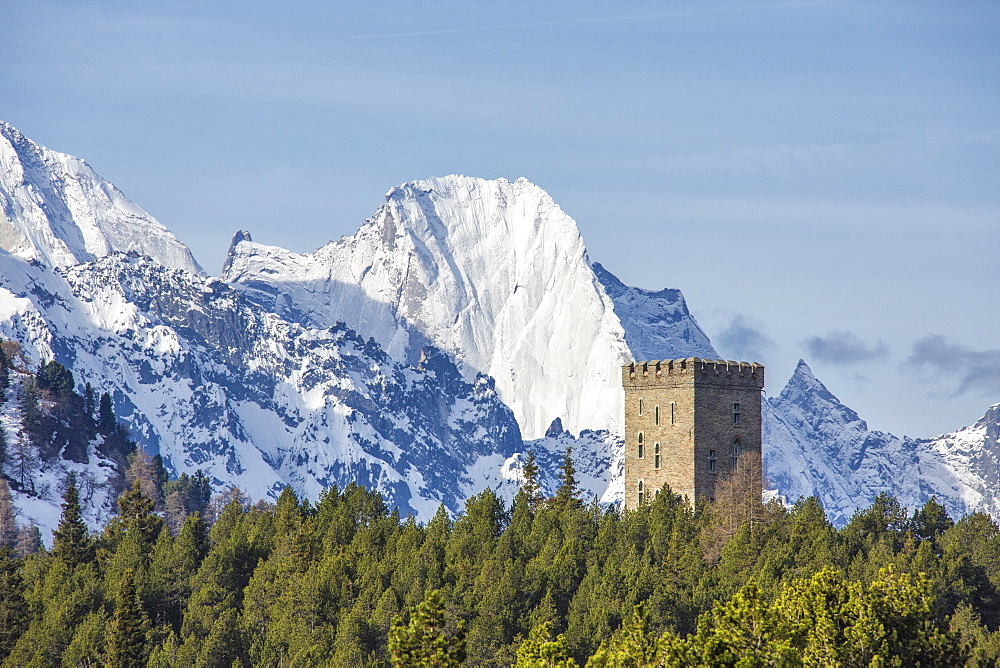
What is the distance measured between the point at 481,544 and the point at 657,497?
14.5m

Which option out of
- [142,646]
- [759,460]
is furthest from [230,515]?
[759,460]

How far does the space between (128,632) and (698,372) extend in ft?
158

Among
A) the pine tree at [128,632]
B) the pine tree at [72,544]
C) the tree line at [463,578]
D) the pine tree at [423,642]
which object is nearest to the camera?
the pine tree at [423,642]

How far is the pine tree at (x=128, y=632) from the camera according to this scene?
112 m

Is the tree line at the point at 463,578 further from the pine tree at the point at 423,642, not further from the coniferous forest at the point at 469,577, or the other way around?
the pine tree at the point at 423,642

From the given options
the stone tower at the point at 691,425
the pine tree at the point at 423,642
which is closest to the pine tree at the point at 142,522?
the stone tower at the point at 691,425

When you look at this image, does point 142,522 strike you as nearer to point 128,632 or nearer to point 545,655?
point 128,632

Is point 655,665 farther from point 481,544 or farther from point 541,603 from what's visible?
point 481,544

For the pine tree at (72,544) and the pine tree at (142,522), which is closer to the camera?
the pine tree at (72,544)

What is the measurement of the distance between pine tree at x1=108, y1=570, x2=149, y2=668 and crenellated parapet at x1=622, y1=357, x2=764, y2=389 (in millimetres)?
43673

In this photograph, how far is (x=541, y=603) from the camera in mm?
109875

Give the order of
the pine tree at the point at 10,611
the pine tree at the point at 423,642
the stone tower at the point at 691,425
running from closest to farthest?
the pine tree at the point at 423,642, the pine tree at the point at 10,611, the stone tower at the point at 691,425

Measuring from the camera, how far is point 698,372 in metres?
124

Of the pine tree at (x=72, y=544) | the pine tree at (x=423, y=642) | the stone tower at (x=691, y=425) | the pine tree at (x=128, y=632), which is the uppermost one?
the stone tower at (x=691, y=425)
